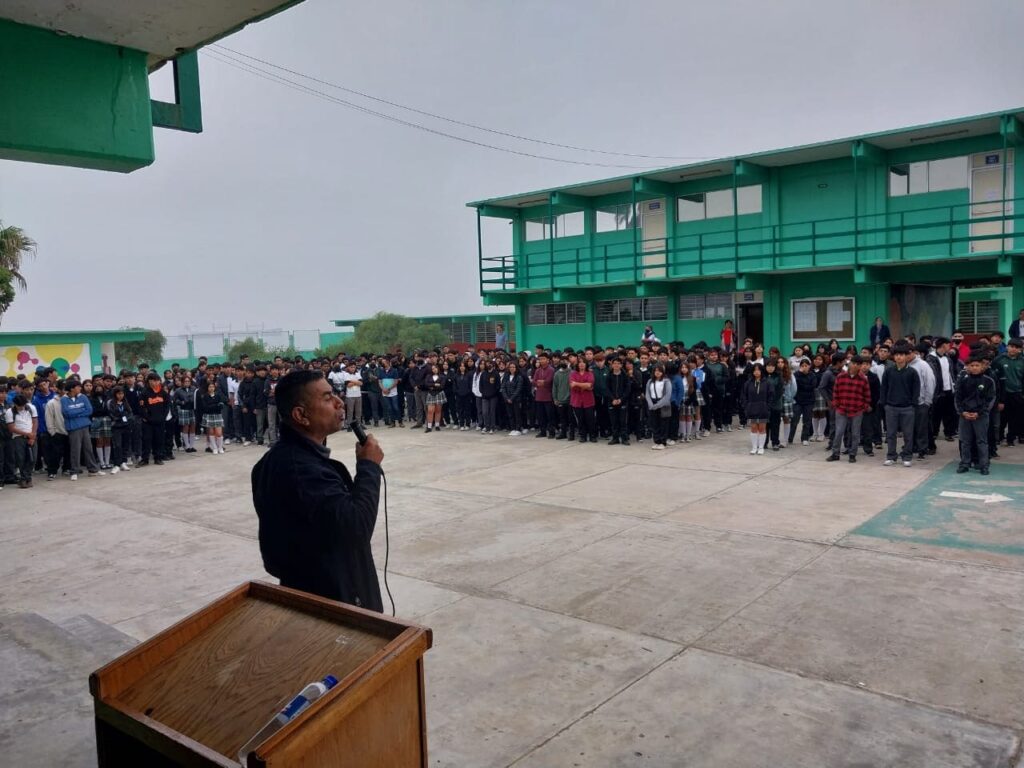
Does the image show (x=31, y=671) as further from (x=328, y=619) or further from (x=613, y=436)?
(x=613, y=436)

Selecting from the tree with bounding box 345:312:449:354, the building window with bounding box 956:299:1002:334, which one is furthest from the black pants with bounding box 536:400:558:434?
the tree with bounding box 345:312:449:354

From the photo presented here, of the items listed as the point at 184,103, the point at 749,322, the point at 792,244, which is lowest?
the point at 749,322

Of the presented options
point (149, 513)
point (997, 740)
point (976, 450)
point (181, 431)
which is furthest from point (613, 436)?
point (997, 740)

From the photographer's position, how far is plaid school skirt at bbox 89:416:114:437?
44.8ft

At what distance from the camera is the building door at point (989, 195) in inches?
722

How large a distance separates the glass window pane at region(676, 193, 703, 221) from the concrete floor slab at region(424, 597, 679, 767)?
1992 centimetres

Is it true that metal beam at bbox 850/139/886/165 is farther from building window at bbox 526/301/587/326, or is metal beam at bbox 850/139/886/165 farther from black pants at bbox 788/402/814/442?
building window at bbox 526/301/587/326

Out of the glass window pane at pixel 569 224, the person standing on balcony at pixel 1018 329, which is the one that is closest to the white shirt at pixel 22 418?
the person standing on balcony at pixel 1018 329

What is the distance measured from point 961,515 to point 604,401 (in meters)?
7.35

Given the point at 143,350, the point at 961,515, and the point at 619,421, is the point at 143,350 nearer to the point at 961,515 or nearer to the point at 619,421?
the point at 619,421

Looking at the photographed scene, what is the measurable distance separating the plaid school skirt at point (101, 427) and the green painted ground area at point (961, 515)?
1232 cm

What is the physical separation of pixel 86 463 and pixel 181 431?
2.75 m

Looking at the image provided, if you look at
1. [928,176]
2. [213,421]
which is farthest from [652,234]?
[213,421]

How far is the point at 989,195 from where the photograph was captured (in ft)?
61.4
